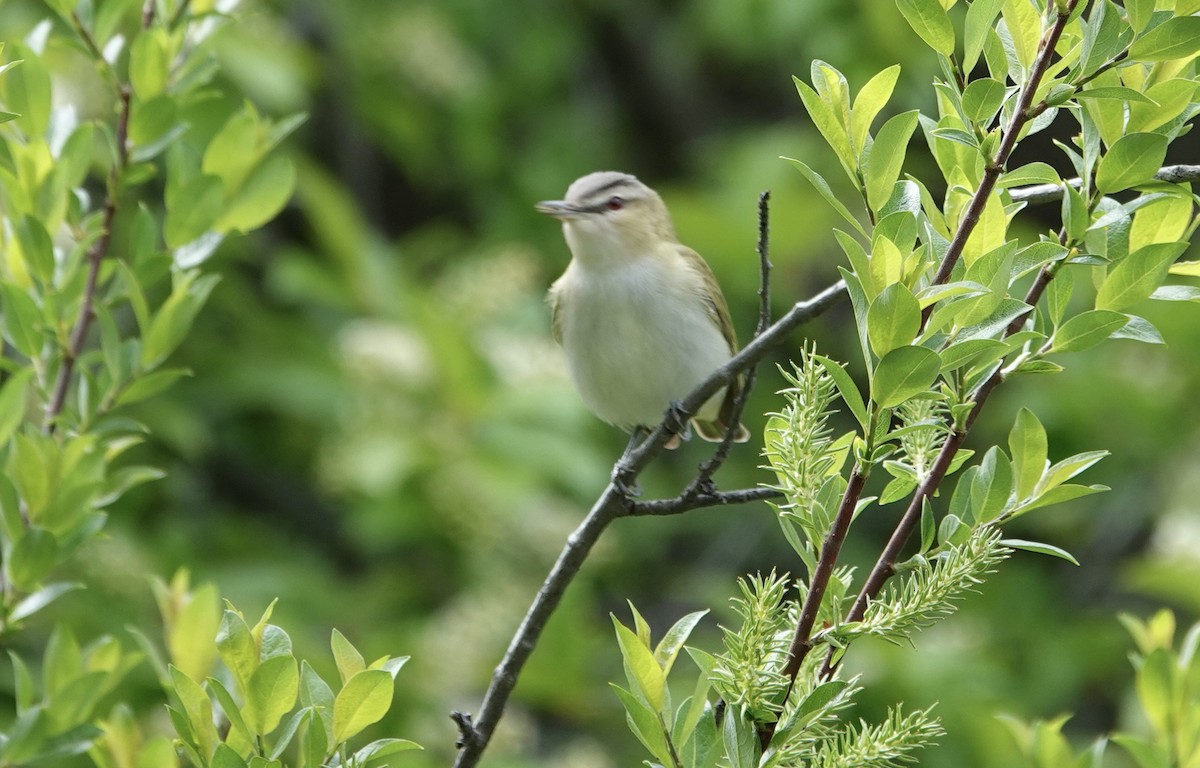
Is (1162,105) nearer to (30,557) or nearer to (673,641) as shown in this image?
(673,641)

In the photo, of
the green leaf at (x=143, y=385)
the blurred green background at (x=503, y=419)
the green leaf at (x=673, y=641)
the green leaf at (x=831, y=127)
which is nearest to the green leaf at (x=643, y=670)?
the green leaf at (x=673, y=641)

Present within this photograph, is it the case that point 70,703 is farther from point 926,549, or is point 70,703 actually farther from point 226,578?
point 226,578

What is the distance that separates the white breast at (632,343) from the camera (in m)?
2.94

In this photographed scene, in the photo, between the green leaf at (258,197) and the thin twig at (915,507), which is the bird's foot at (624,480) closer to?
the thin twig at (915,507)

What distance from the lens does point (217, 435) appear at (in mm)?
4750

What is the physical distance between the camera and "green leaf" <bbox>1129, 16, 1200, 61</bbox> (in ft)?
3.22

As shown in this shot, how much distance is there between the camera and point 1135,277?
3.64 ft

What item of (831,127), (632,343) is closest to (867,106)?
(831,127)

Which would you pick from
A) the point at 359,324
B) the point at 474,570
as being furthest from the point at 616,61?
the point at 474,570

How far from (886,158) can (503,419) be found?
292 cm

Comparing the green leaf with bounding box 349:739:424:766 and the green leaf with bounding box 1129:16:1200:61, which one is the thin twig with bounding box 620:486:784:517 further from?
the green leaf with bounding box 1129:16:1200:61

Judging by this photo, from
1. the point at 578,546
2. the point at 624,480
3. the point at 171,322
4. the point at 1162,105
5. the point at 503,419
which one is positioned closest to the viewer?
the point at 1162,105

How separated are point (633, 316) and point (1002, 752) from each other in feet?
5.58

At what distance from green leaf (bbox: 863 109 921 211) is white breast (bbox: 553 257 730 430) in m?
1.81
